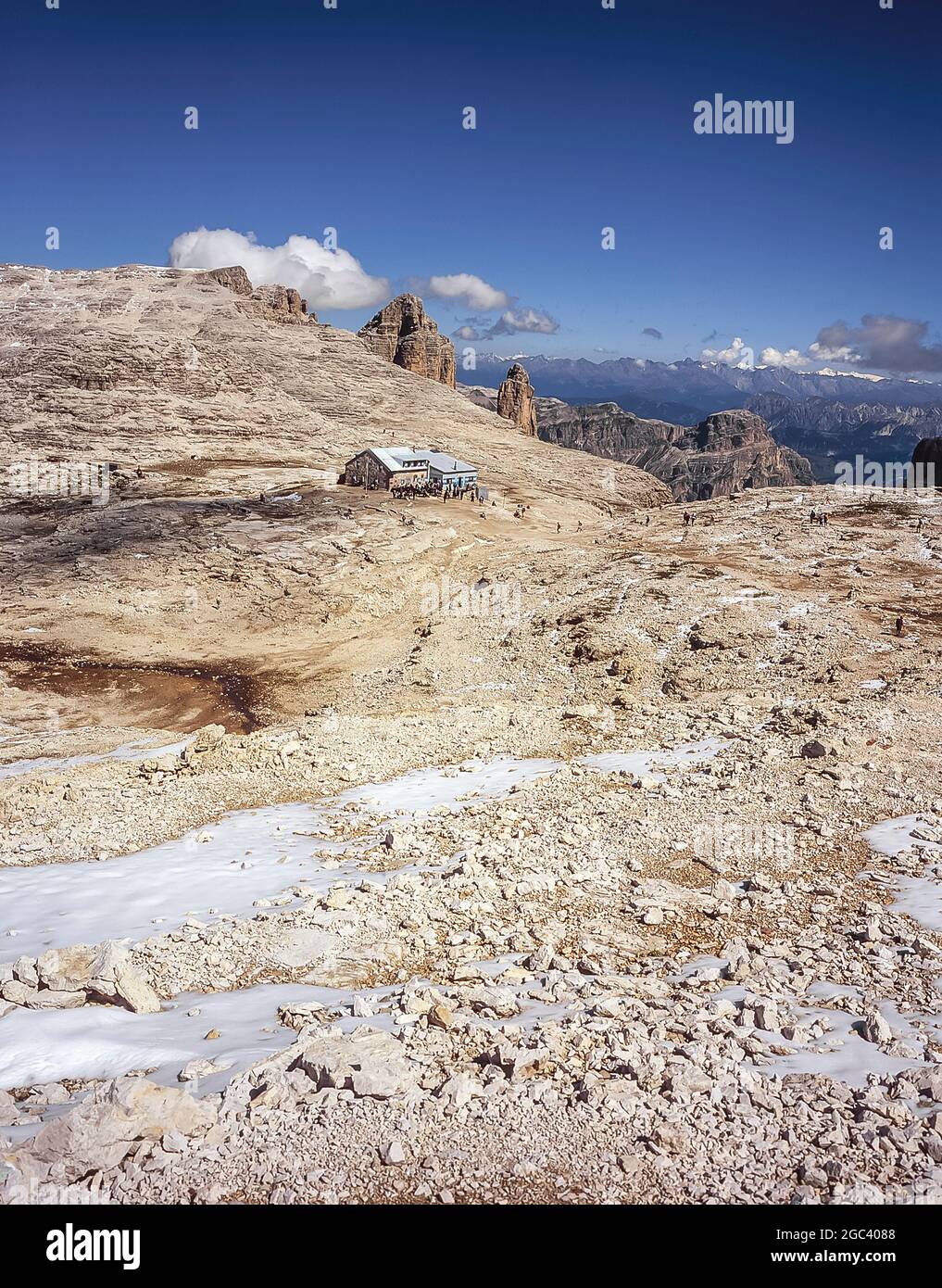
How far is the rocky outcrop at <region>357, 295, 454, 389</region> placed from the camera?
132625 millimetres

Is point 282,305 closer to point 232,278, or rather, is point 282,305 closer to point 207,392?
point 232,278

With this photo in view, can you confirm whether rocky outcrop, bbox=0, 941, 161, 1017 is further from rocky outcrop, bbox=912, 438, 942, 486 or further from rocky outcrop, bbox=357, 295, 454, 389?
rocky outcrop, bbox=357, 295, 454, 389

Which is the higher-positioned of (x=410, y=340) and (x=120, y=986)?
(x=410, y=340)

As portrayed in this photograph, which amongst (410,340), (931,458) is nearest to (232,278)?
(410,340)

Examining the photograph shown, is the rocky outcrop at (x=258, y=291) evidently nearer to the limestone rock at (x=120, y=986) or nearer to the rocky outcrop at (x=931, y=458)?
the rocky outcrop at (x=931, y=458)

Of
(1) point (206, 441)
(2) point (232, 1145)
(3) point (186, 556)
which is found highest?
(1) point (206, 441)

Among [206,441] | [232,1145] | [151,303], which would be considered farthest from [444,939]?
[151,303]

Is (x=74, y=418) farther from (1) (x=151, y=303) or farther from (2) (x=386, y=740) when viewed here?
(2) (x=386, y=740)

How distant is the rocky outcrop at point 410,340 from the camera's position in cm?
13262

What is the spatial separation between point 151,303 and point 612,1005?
133 m

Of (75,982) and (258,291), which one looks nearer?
(75,982)

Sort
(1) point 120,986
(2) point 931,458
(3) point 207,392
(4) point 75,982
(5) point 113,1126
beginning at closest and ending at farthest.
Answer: (5) point 113,1126 → (1) point 120,986 → (4) point 75,982 → (2) point 931,458 → (3) point 207,392

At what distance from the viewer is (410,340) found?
435ft

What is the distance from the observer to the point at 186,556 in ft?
143
